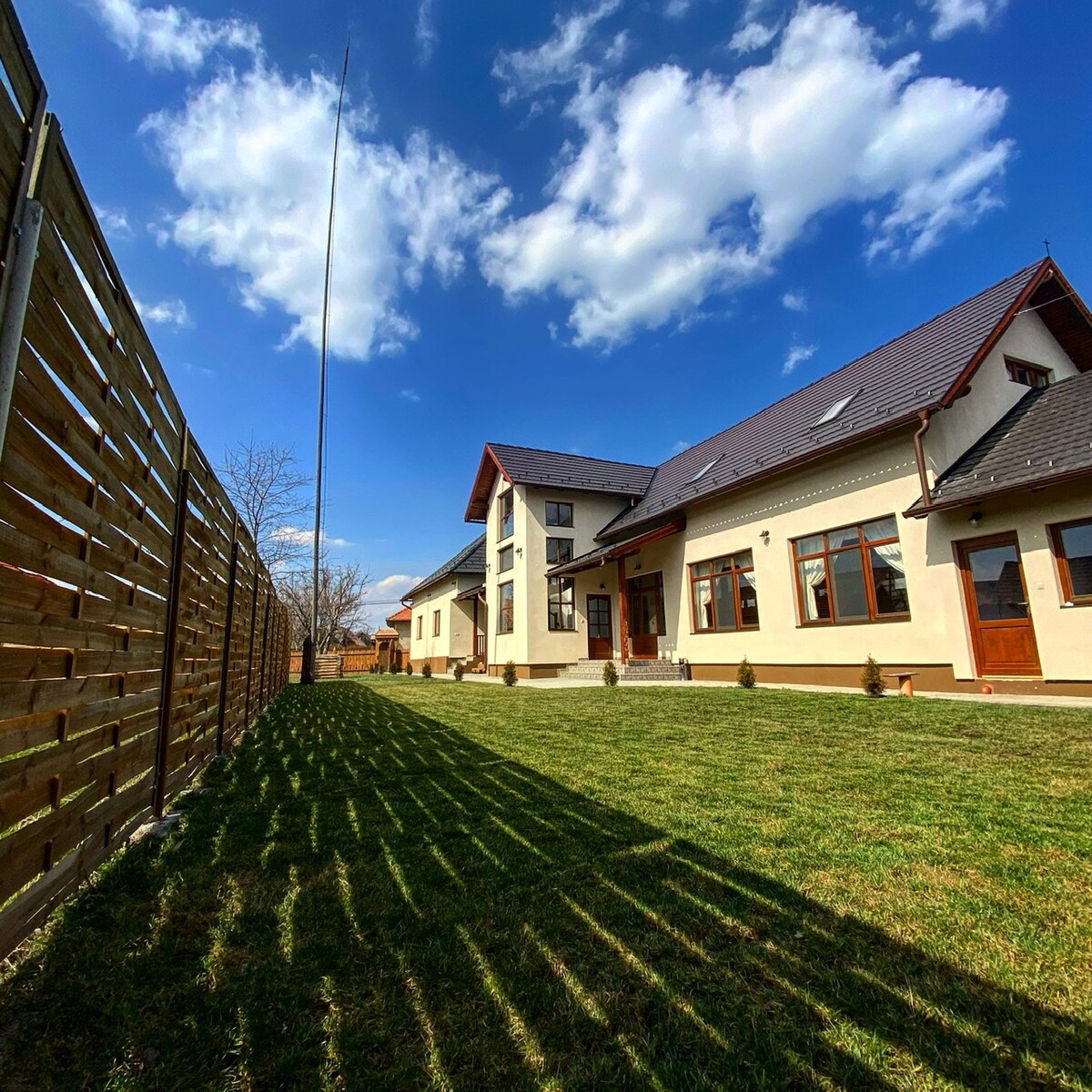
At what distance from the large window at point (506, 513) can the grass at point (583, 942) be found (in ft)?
49.8

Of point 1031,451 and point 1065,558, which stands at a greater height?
point 1031,451

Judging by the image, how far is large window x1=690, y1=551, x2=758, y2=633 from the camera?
486 inches

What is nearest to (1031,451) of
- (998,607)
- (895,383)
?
(998,607)

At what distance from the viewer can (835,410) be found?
1171cm

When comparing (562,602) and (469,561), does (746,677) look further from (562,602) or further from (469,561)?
(469,561)

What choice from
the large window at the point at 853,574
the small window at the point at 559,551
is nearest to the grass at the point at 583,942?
the large window at the point at 853,574

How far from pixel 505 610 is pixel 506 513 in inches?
135

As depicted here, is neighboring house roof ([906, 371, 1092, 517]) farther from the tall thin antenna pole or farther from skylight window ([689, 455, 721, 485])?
the tall thin antenna pole

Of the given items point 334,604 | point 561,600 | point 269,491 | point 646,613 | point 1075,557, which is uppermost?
point 269,491

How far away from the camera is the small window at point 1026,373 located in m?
10.4

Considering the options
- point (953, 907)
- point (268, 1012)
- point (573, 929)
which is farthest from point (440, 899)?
point (953, 907)

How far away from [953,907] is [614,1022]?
149cm

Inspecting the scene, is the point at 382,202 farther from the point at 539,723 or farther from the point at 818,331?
the point at 818,331

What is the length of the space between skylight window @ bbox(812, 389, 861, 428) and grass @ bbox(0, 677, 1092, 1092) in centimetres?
908
